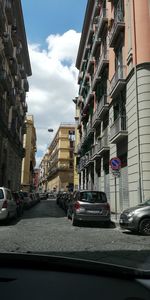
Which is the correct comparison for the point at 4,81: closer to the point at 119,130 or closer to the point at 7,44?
the point at 7,44

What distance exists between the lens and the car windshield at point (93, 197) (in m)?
15.3

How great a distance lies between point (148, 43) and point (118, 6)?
6.62 meters

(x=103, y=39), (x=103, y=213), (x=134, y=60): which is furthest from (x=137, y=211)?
(x=103, y=39)

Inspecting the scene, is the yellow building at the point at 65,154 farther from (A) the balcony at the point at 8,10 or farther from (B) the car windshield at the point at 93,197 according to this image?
(B) the car windshield at the point at 93,197

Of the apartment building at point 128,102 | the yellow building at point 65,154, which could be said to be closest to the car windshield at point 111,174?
the apartment building at point 128,102

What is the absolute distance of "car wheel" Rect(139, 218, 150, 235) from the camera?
12.3 metres

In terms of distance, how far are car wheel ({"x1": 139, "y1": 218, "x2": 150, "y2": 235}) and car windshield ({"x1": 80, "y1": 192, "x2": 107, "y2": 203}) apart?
3254 mm

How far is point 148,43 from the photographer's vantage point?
18.9 m

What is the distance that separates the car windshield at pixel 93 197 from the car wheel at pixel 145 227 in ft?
10.7

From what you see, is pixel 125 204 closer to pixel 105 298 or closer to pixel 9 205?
pixel 9 205

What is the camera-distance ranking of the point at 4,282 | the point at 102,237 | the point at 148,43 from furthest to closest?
the point at 148,43 < the point at 102,237 < the point at 4,282

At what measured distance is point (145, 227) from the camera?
40.4ft

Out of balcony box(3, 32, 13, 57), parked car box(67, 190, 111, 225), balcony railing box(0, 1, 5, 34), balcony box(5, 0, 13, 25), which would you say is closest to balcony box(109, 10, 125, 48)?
parked car box(67, 190, 111, 225)

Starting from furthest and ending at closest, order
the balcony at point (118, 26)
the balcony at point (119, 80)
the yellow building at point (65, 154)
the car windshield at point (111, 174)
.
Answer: the yellow building at point (65, 154) → the balcony at point (118, 26) → the balcony at point (119, 80) → the car windshield at point (111, 174)
